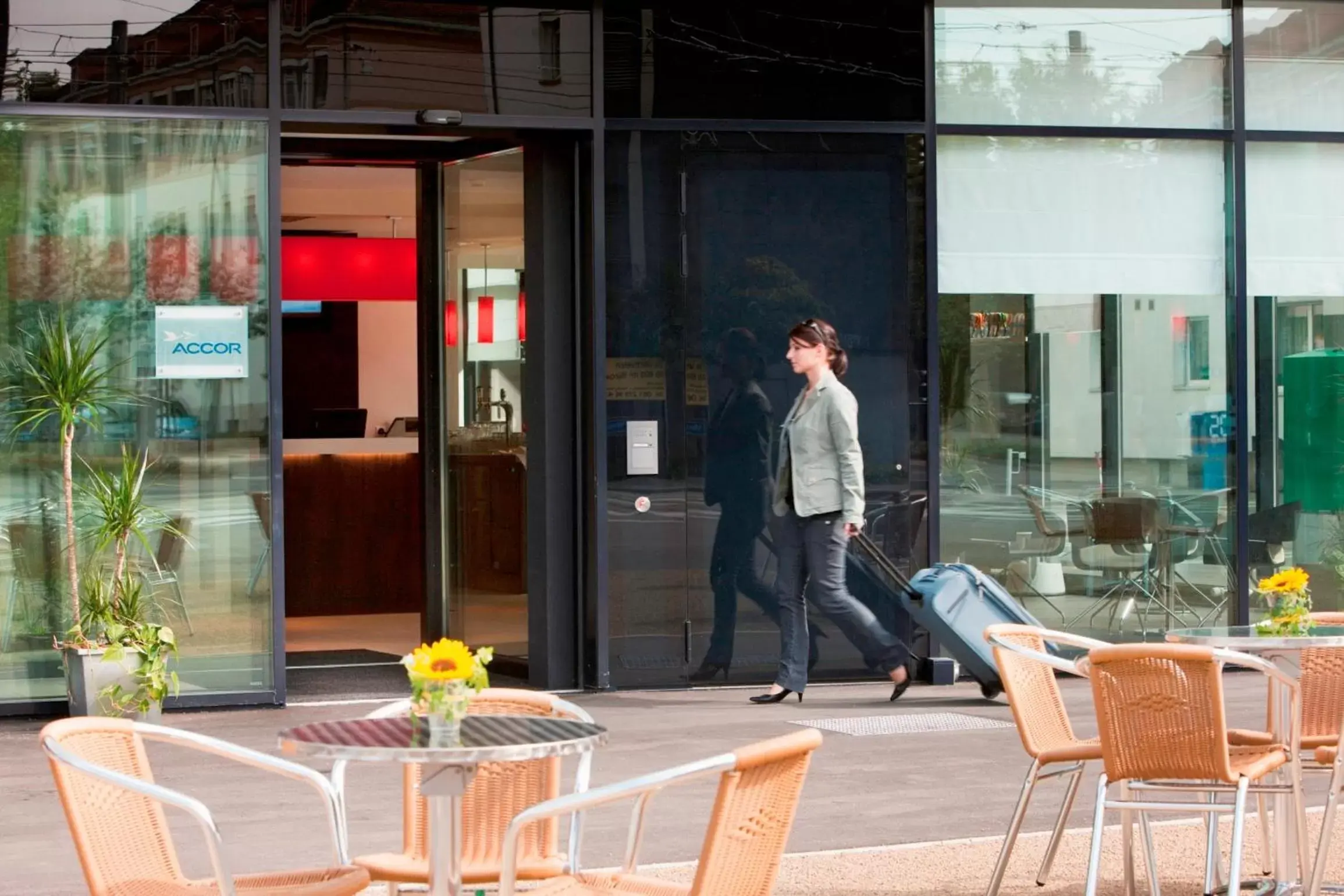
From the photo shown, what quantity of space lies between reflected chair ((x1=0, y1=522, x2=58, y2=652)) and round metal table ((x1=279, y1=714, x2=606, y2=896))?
543 centimetres

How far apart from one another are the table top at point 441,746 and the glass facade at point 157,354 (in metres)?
5.33

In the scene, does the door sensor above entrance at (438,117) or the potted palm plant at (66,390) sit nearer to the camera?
the potted palm plant at (66,390)

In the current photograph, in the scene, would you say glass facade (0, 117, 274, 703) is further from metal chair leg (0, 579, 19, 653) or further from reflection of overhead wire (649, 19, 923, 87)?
reflection of overhead wire (649, 19, 923, 87)

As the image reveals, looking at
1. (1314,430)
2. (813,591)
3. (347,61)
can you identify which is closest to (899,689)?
(813,591)

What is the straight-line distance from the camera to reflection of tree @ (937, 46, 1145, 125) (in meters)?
10.1

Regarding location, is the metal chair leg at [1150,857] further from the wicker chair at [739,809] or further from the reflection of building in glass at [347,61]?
the reflection of building in glass at [347,61]

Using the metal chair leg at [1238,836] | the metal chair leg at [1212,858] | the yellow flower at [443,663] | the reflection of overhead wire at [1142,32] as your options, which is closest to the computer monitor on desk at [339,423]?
the reflection of overhead wire at [1142,32]

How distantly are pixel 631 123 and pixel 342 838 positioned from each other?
6.02 m

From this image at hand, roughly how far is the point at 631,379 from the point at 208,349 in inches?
81.2

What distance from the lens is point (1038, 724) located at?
17.7ft

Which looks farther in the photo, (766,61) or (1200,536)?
(1200,536)

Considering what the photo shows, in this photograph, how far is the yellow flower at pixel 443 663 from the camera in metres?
3.83

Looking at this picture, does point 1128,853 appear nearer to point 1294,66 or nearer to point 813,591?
point 813,591

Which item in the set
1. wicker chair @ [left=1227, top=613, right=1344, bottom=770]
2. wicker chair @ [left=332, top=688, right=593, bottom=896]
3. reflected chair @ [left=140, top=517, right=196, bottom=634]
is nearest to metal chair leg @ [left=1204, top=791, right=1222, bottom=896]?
wicker chair @ [left=1227, top=613, right=1344, bottom=770]
